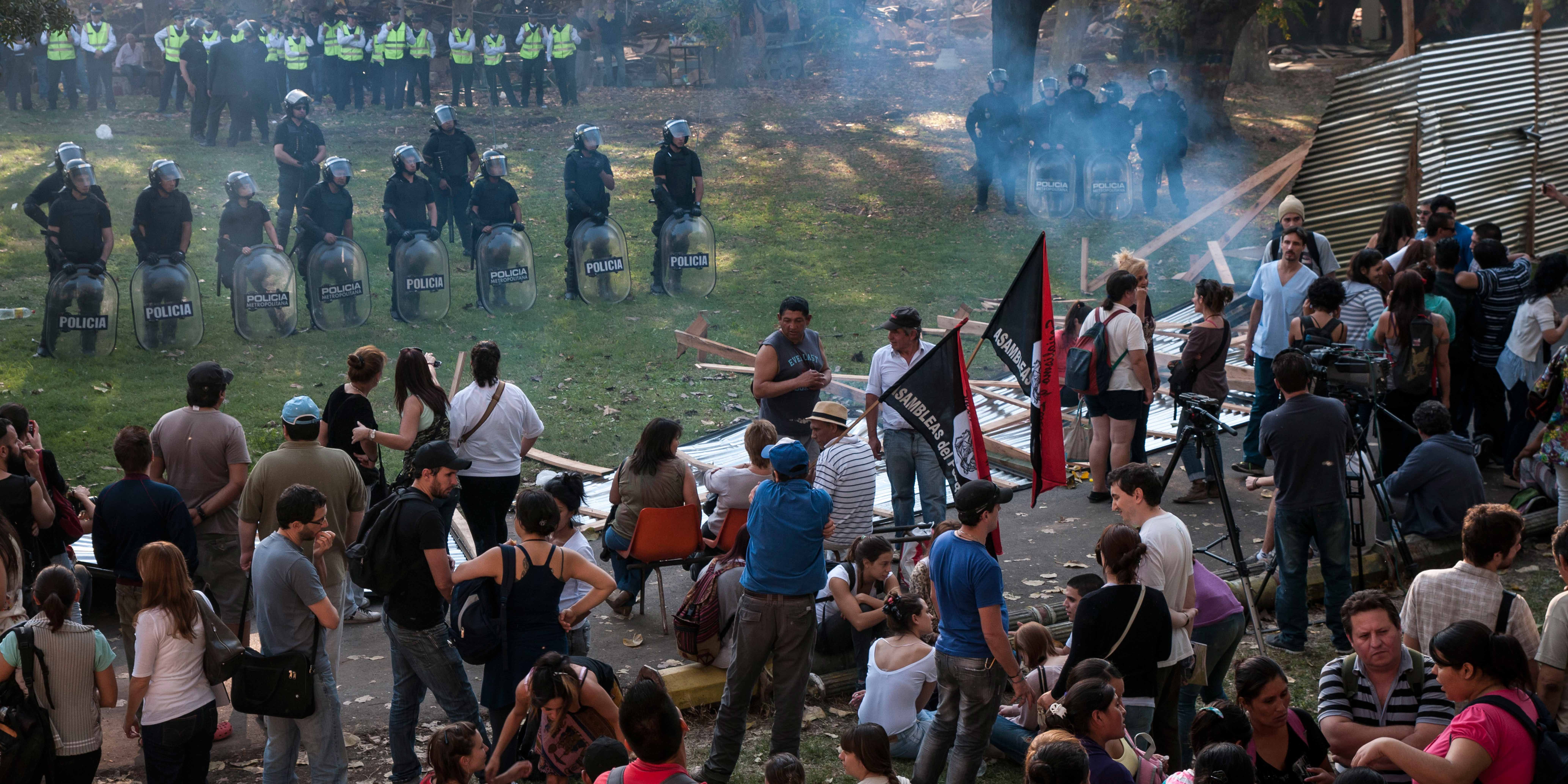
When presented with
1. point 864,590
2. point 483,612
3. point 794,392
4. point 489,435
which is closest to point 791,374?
point 794,392

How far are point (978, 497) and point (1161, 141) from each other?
15.3m

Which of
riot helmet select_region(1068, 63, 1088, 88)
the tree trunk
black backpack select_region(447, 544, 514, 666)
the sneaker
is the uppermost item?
the tree trunk

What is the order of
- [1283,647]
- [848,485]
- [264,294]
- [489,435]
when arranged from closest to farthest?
1. [848,485]
2. [1283,647]
3. [489,435]
4. [264,294]

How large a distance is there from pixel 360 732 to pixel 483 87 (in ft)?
78.1

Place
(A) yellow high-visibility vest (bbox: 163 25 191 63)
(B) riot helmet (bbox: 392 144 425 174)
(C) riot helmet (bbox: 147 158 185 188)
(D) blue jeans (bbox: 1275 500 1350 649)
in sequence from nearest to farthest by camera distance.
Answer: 1. (D) blue jeans (bbox: 1275 500 1350 649)
2. (C) riot helmet (bbox: 147 158 185 188)
3. (B) riot helmet (bbox: 392 144 425 174)
4. (A) yellow high-visibility vest (bbox: 163 25 191 63)

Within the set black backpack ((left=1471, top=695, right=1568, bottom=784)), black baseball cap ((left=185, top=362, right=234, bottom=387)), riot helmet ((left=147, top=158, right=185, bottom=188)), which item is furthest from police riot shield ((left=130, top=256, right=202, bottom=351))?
black backpack ((left=1471, top=695, right=1568, bottom=784))

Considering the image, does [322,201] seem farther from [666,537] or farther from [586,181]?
[666,537]

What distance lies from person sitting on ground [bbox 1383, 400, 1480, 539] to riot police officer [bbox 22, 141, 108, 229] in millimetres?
10483

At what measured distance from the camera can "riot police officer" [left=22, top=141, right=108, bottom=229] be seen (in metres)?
11.7

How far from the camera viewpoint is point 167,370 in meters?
11.9

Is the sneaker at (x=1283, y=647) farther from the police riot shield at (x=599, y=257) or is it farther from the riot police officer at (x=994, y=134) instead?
the riot police officer at (x=994, y=134)

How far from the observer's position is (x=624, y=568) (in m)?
7.36

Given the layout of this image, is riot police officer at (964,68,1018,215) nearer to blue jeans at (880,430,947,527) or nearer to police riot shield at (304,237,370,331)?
police riot shield at (304,237,370,331)

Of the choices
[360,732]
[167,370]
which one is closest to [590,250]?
[167,370]
